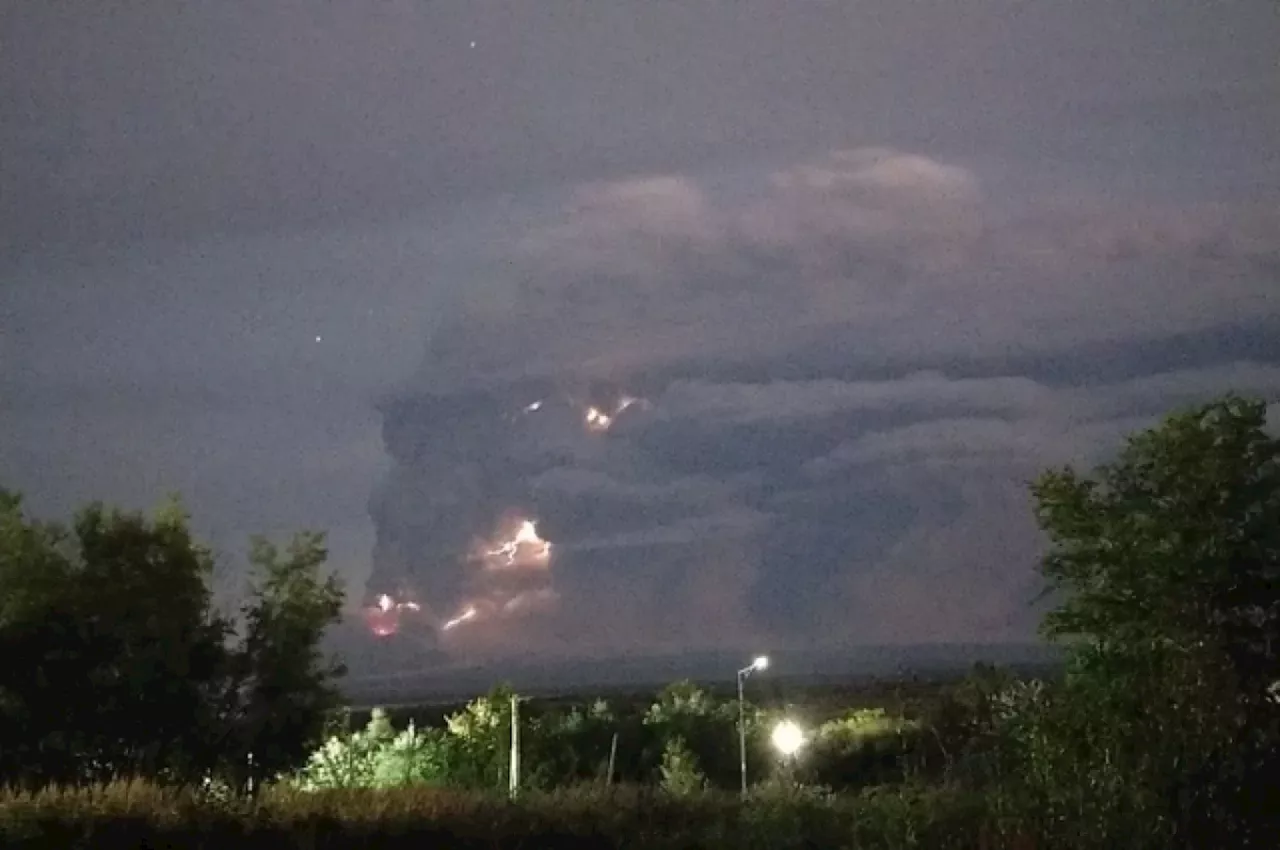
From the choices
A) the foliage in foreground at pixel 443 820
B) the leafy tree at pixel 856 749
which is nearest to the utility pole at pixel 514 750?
the leafy tree at pixel 856 749

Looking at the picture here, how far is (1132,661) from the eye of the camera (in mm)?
10969

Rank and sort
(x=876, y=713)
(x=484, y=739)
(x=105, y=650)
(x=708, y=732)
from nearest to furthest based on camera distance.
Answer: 1. (x=105, y=650)
2. (x=484, y=739)
3. (x=708, y=732)
4. (x=876, y=713)

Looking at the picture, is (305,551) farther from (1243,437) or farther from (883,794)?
(1243,437)

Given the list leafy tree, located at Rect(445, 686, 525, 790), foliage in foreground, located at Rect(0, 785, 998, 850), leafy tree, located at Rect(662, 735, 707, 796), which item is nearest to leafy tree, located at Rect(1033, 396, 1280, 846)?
foliage in foreground, located at Rect(0, 785, 998, 850)

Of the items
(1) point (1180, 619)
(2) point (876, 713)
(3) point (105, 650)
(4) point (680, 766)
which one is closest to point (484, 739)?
(4) point (680, 766)

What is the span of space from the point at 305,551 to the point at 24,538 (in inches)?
145

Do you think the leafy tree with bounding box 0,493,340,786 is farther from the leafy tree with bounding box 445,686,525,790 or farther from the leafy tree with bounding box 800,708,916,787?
the leafy tree with bounding box 800,708,916,787

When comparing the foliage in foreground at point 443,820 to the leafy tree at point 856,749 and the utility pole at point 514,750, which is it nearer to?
the utility pole at point 514,750

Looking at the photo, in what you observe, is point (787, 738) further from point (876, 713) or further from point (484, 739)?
point (876, 713)

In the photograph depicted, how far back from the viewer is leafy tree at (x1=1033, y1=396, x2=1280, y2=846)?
8930 millimetres

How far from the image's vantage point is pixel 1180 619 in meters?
11.4

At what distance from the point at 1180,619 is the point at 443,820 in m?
7.22

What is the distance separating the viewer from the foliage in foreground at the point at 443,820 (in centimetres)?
1268

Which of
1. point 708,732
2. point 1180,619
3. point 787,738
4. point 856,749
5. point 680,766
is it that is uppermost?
point 1180,619
